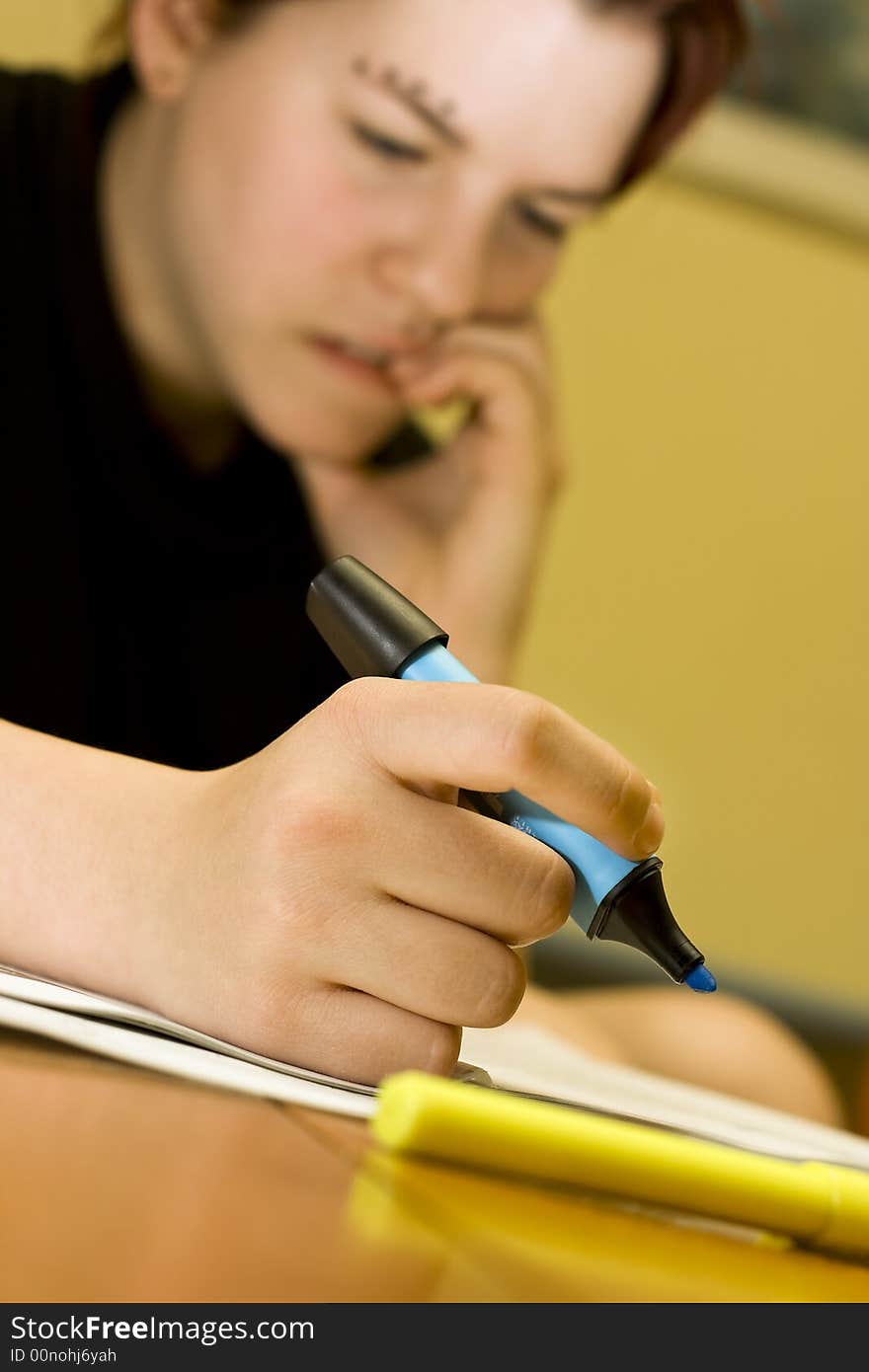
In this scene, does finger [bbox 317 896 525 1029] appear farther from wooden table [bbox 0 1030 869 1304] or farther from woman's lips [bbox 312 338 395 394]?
woman's lips [bbox 312 338 395 394]

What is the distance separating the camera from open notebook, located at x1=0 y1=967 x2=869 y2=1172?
245 mm

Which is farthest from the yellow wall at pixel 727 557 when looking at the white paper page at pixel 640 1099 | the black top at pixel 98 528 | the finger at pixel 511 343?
the white paper page at pixel 640 1099

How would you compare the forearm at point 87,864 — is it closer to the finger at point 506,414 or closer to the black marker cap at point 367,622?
the black marker cap at point 367,622

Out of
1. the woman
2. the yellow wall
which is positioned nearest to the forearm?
the woman

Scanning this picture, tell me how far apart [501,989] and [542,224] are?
0.63 metres

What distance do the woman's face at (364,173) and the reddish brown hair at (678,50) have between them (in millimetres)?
13

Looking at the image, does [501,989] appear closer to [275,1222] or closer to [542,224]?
[275,1222]

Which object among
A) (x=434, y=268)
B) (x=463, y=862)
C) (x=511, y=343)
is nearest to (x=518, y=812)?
(x=463, y=862)

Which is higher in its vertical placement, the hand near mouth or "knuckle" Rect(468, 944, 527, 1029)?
"knuckle" Rect(468, 944, 527, 1029)

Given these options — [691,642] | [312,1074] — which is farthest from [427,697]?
[691,642]

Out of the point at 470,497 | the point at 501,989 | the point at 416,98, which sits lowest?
the point at 470,497

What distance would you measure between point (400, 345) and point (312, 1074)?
1.90 feet

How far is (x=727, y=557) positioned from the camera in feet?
4.45

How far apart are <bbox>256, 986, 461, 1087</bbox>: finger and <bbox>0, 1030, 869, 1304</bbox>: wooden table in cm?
4
